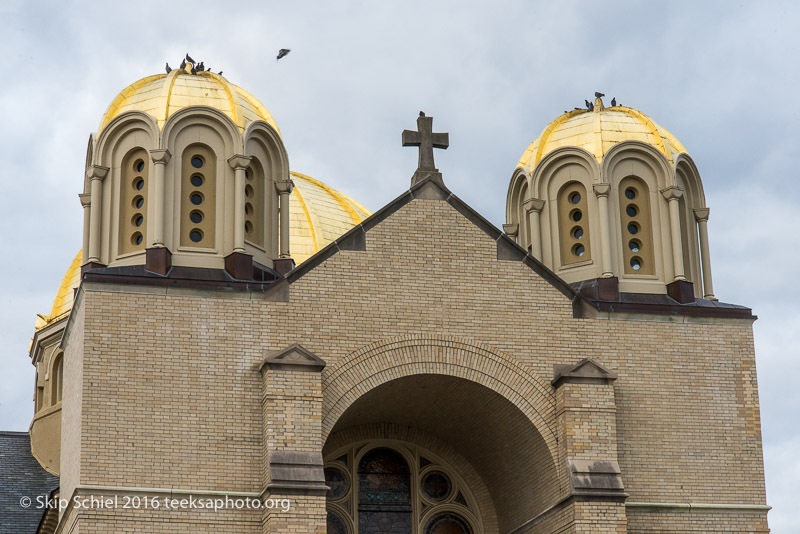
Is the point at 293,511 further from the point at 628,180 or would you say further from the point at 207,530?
the point at 628,180

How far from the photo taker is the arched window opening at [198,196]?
85.6 feet

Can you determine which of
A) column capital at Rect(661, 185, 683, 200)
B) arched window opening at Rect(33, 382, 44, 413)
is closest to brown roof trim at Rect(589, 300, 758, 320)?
column capital at Rect(661, 185, 683, 200)

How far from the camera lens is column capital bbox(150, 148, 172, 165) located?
25953mm

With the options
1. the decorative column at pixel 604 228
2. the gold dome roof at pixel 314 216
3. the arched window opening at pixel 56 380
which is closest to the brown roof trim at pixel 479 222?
the decorative column at pixel 604 228

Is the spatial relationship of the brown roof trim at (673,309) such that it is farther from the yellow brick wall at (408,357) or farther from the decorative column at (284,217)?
the decorative column at (284,217)

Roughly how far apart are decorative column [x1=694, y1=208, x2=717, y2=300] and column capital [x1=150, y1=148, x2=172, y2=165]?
10295mm

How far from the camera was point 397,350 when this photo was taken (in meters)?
25.1

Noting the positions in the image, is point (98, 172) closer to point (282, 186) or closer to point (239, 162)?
point (239, 162)

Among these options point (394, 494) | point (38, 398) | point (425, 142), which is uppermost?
point (425, 142)

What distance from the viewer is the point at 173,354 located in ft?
79.1

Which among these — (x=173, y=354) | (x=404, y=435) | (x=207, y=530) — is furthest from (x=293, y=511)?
(x=404, y=435)

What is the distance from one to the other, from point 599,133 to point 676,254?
9.46 ft

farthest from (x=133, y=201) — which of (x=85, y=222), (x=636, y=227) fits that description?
(x=636, y=227)

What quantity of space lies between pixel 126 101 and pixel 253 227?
3387 mm
